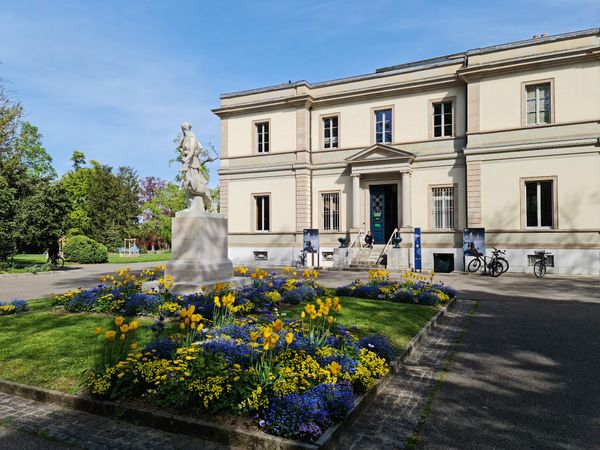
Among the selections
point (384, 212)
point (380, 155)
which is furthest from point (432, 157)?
point (384, 212)

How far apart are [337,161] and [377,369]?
20.2 meters

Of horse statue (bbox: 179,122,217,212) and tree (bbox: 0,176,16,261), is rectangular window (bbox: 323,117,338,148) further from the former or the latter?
tree (bbox: 0,176,16,261)

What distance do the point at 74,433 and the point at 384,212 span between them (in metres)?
20.9

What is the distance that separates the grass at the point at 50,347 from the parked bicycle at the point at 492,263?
52.8ft

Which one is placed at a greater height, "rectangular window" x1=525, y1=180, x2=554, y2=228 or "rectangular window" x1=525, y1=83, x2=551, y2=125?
"rectangular window" x1=525, y1=83, x2=551, y2=125

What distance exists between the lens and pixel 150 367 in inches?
168

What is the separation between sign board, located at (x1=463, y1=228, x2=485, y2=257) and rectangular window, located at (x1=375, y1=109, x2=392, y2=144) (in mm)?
7095

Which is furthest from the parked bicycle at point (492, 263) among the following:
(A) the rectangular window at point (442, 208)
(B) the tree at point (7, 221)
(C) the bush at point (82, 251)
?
(C) the bush at point (82, 251)

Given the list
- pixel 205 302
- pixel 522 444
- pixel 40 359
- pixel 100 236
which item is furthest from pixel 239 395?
pixel 100 236

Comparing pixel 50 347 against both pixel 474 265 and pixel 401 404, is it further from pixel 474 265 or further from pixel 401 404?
pixel 474 265

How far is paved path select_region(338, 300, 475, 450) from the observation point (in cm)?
365

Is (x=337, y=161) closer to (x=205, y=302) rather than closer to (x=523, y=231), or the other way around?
(x=523, y=231)

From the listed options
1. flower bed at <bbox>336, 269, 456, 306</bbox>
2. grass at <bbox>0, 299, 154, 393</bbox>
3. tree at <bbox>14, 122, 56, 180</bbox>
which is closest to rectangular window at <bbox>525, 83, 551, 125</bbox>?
flower bed at <bbox>336, 269, 456, 306</bbox>

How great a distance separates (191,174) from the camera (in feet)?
35.3
